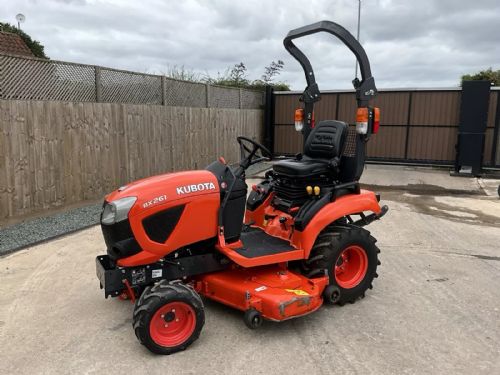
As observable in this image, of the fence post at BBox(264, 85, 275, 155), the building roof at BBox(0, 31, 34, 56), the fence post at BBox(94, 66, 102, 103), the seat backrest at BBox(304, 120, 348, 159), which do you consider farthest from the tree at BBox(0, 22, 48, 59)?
the seat backrest at BBox(304, 120, 348, 159)

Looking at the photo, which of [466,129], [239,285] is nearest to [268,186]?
[239,285]

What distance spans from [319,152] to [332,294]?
4.42ft

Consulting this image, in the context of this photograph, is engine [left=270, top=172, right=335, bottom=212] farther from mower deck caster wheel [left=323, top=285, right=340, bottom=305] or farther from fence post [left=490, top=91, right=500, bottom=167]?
fence post [left=490, top=91, right=500, bottom=167]

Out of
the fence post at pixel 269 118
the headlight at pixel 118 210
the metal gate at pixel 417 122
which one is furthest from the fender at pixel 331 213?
the fence post at pixel 269 118

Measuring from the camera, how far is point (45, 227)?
5.93 meters

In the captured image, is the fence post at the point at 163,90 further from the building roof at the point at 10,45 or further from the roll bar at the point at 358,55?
the building roof at the point at 10,45

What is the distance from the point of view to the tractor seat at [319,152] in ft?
12.9

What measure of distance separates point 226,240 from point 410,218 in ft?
14.6

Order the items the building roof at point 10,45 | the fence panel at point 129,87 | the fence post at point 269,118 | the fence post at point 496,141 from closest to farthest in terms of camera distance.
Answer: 1. the fence panel at point 129,87
2. the fence post at point 496,141
3. the building roof at point 10,45
4. the fence post at point 269,118

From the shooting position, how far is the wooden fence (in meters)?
5.87

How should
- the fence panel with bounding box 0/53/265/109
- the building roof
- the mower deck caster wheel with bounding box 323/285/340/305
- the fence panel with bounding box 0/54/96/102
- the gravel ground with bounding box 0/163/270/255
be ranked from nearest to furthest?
the mower deck caster wheel with bounding box 323/285/340/305 → the gravel ground with bounding box 0/163/270/255 → the fence panel with bounding box 0/54/96/102 → the fence panel with bounding box 0/53/265/109 → the building roof

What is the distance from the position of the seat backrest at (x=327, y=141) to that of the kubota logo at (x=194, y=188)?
1328mm

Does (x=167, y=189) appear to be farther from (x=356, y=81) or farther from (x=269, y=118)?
(x=269, y=118)

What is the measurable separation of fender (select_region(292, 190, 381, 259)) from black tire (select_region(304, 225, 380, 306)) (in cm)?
11
